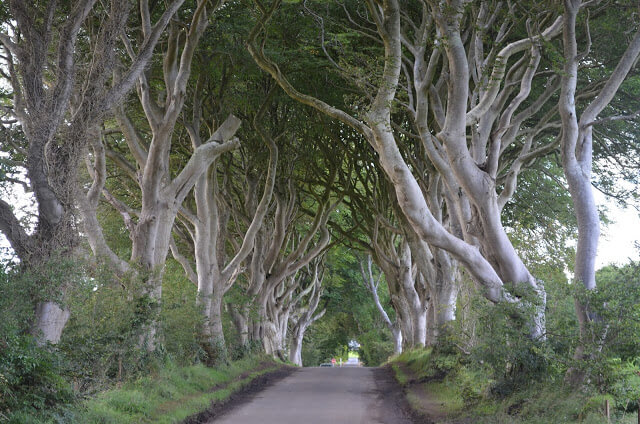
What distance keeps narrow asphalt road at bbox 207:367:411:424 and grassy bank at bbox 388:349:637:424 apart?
0.80 m

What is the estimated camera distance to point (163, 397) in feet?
38.4

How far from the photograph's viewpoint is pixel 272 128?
70.2 feet

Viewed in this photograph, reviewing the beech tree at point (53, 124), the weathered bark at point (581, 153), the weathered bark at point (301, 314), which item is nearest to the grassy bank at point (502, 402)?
the weathered bark at point (581, 153)

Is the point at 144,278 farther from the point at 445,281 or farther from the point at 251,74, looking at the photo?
the point at 445,281

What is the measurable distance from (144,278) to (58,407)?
532cm

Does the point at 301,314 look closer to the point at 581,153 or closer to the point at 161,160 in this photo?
the point at 161,160

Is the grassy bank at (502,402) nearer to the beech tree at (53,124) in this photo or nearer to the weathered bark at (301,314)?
the beech tree at (53,124)

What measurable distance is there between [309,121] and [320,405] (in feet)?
33.8

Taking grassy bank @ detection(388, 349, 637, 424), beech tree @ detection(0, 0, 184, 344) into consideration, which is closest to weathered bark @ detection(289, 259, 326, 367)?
grassy bank @ detection(388, 349, 637, 424)

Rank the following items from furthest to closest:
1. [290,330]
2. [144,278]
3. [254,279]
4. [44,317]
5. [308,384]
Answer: [290,330] → [254,279] → [308,384] → [144,278] → [44,317]

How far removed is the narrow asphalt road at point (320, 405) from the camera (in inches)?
454

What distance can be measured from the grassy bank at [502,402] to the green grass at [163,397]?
429cm

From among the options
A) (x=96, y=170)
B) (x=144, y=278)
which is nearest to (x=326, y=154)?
(x=96, y=170)

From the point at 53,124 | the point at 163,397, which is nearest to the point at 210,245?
the point at 163,397
